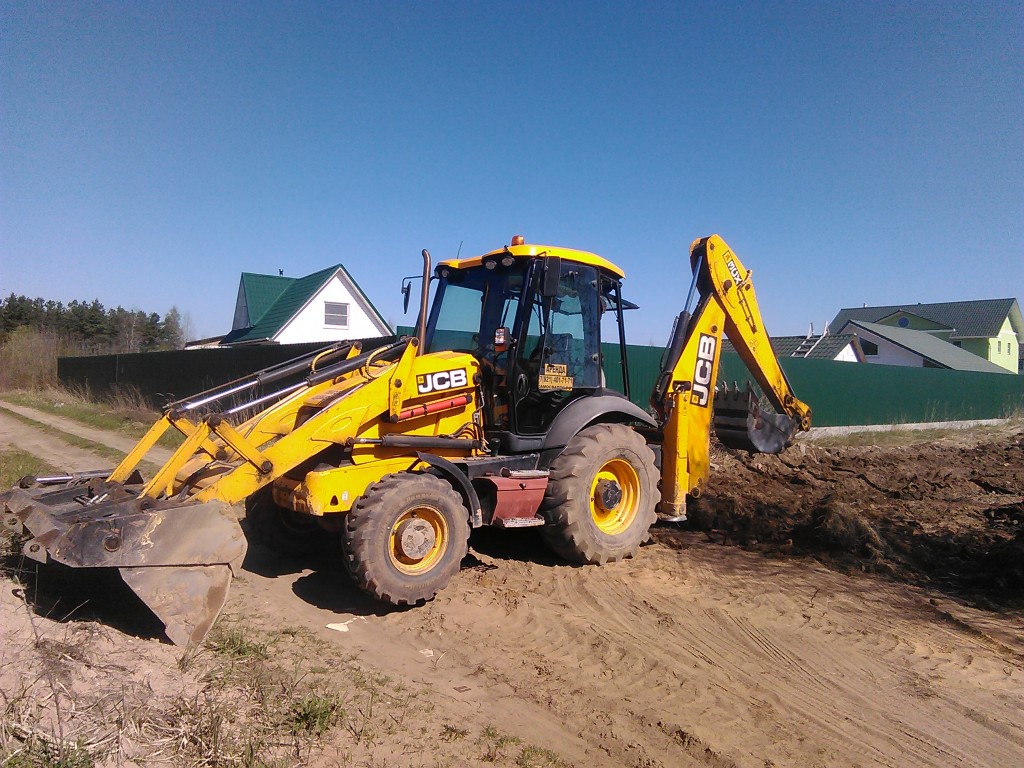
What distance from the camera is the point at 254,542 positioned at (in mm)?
6930

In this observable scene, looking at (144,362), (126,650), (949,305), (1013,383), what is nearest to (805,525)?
(126,650)

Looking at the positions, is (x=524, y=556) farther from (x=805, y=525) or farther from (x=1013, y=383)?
A: (x=1013, y=383)

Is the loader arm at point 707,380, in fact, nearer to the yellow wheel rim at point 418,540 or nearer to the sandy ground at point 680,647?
the sandy ground at point 680,647

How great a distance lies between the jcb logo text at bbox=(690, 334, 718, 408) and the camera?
762 cm

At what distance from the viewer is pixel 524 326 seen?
648 centimetres

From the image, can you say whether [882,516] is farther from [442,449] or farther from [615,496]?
[442,449]

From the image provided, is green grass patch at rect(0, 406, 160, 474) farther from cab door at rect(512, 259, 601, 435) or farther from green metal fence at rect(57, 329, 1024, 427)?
cab door at rect(512, 259, 601, 435)

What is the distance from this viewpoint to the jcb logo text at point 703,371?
25.0ft

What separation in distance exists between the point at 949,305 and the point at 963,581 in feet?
177

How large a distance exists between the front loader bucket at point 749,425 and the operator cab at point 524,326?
2.03 m

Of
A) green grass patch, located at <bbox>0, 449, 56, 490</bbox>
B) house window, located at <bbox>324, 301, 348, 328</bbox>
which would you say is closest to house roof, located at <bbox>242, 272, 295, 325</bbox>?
house window, located at <bbox>324, 301, 348, 328</bbox>

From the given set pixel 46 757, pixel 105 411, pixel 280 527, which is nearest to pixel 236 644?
pixel 46 757

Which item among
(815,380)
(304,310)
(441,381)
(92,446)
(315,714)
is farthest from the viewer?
(304,310)

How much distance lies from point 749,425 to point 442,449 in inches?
149
